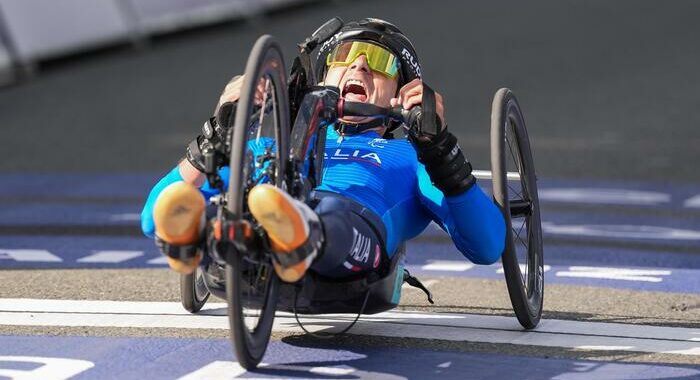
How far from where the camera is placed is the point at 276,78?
16.8 feet

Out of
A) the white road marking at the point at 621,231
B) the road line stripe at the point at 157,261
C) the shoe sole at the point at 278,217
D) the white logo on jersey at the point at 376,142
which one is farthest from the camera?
the white road marking at the point at 621,231

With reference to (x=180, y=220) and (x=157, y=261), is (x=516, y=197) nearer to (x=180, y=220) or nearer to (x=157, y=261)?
(x=180, y=220)

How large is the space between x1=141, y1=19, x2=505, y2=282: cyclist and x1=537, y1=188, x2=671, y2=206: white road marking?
379cm

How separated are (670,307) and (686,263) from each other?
1.35m

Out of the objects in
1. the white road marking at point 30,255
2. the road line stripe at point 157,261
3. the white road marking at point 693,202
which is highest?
the white road marking at point 693,202

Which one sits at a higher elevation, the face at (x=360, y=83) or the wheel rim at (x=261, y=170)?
the face at (x=360, y=83)

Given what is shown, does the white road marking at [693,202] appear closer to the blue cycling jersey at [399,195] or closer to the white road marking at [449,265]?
the white road marking at [449,265]

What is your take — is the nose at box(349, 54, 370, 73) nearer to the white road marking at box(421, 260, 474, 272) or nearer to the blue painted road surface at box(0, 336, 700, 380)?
the blue painted road surface at box(0, 336, 700, 380)

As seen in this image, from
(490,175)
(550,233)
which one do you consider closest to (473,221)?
(490,175)

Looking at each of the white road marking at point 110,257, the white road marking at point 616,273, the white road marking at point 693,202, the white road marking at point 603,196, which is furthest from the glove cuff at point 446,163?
the white road marking at point 693,202

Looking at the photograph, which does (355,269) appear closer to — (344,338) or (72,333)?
(344,338)

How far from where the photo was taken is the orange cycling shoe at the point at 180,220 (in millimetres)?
4672

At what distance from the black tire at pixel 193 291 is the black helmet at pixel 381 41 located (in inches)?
36.9

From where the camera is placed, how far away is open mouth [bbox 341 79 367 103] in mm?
5938
